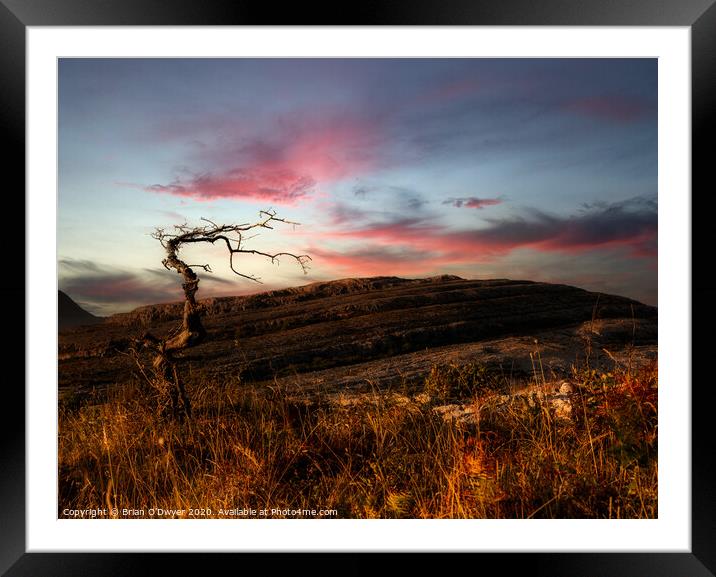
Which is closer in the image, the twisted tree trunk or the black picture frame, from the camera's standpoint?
the black picture frame

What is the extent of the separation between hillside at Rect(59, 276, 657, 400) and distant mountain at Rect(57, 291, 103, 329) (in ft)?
0.94

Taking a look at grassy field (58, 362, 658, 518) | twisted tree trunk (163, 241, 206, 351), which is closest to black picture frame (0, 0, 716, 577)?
grassy field (58, 362, 658, 518)

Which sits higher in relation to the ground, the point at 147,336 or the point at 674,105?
the point at 674,105

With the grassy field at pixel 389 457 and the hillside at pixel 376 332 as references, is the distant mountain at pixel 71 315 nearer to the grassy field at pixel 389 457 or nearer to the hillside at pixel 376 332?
the hillside at pixel 376 332

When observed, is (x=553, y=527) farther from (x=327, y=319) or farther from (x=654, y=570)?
(x=327, y=319)

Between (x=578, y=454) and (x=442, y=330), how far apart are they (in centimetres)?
213

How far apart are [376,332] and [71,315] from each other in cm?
296

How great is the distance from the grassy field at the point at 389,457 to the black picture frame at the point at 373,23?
254mm

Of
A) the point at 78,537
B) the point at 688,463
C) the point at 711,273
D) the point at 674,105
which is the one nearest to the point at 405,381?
the point at 688,463

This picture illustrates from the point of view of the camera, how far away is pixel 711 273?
240cm

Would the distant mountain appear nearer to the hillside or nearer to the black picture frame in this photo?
the hillside

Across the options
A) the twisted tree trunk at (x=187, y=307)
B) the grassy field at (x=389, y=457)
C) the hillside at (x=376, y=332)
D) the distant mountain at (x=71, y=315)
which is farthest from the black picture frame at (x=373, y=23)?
the hillside at (x=376, y=332)

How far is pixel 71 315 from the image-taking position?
10.7ft

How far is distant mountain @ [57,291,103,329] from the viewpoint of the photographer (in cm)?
312
